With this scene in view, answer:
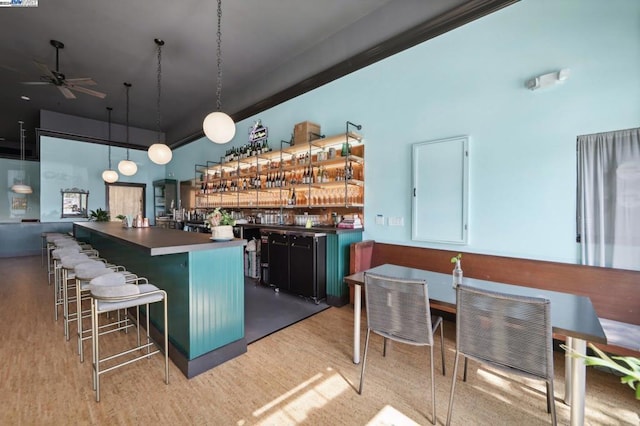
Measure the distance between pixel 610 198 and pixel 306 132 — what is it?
12.4 ft

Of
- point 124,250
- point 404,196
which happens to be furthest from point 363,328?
point 124,250

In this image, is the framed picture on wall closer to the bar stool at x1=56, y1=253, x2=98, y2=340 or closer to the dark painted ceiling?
the dark painted ceiling

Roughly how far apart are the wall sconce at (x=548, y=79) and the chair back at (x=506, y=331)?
7.67 feet

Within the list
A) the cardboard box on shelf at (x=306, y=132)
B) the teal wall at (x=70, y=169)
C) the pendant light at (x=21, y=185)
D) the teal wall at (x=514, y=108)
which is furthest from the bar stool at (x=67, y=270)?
the pendant light at (x=21, y=185)

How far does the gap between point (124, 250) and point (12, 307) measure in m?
1.79

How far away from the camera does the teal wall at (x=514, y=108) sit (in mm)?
2426

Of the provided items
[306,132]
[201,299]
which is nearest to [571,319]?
[201,299]

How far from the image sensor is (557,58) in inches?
103

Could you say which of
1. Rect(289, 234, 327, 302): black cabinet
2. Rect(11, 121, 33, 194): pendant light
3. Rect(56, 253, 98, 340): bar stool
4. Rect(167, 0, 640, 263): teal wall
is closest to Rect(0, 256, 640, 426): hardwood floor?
Rect(56, 253, 98, 340): bar stool

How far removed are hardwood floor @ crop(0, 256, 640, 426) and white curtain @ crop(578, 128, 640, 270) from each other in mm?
1059

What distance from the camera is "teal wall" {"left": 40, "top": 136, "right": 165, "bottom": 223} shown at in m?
7.73

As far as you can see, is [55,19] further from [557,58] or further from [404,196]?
[557,58]

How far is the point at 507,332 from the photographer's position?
1568 millimetres

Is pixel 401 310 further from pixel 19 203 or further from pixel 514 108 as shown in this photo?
pixel 19 203
